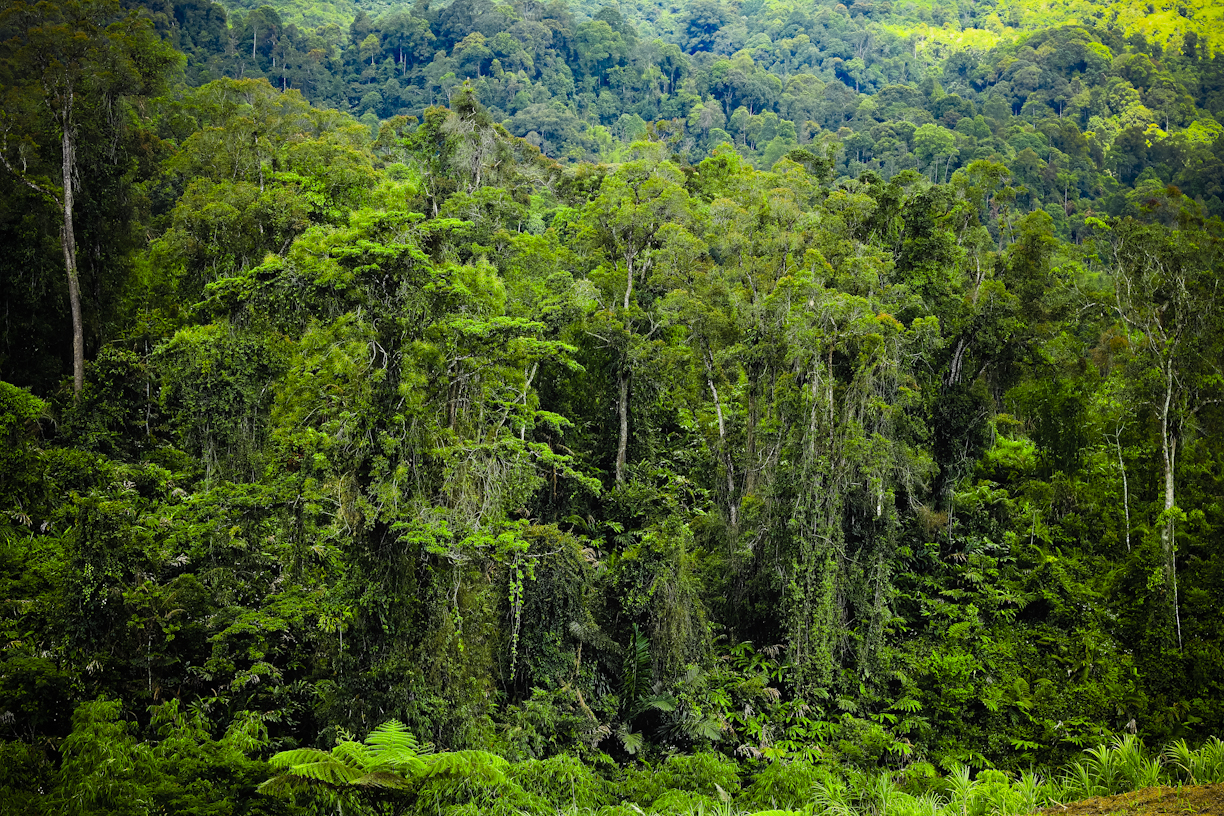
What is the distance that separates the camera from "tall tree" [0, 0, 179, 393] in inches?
736

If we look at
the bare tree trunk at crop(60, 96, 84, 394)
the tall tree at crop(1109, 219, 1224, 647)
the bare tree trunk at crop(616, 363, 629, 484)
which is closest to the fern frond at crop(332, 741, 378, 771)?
the bare tree trunk at crop(616, 363, 629, 484)

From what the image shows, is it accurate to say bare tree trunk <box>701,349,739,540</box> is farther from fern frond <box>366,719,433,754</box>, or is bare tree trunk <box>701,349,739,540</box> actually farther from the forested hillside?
fern frond <box>366,719,433,754</box>

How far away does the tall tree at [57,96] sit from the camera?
18.7 m

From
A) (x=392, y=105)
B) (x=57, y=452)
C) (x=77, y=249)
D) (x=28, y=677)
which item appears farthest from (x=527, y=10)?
(x=28, y=677)

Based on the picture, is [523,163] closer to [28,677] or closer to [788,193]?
[788,193]

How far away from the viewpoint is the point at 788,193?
20.6 meters

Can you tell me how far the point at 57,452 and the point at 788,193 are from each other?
17552mm

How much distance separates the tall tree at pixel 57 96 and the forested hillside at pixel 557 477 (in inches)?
4.3

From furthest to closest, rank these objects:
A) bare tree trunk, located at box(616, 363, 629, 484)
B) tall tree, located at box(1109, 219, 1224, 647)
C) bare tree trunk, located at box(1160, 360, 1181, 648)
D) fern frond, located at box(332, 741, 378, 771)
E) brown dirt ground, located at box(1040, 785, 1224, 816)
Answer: bare tree trunk, located at box(616, 363, 629, 484) → tall tree, located at box(1109, 219, 1224, 647) → bare tree trunk, located at box(1160, 360, 1181, 648) → fern frond, located at box(332, 741, 378, 771) → brown dirt ground, located at box(1040, 785, 1224, 816)

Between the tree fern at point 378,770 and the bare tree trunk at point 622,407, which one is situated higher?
the bare tree trunk at point 622,407

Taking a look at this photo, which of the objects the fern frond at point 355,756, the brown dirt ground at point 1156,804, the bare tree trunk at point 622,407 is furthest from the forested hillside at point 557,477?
the brown dirt ground at point 1156,804

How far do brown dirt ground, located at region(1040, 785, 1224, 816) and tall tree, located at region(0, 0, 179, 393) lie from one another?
785 inches

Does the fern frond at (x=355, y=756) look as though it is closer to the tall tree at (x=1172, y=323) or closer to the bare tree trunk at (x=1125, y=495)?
the tall tree at (x=1172, y=323)

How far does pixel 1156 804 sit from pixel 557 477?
473 inches
